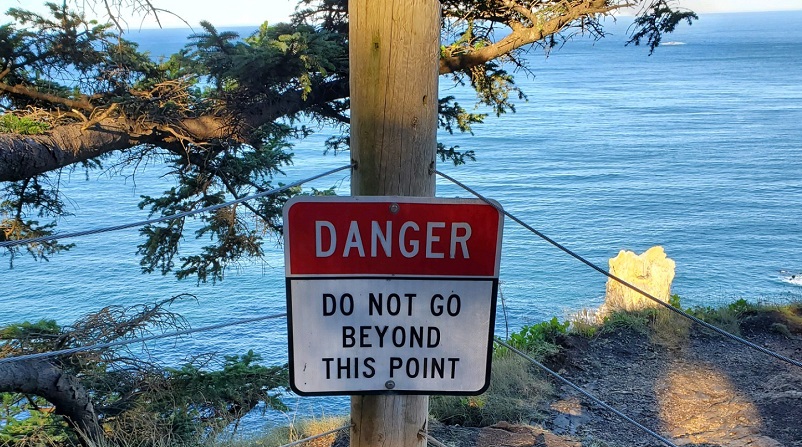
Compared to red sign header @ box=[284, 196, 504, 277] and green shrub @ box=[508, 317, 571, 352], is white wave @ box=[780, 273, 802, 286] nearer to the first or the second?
green shrub @ box=[508, 317, 571, 352]

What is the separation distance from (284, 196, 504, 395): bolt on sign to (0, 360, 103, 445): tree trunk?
4.26m

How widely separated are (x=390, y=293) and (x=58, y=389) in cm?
477

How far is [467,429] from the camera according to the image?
18.5 ft

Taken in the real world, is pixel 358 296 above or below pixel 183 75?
below

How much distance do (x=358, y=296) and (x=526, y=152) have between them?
6584 centimetres

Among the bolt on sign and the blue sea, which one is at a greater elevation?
the bolt on sign

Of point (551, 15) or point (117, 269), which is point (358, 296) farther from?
point (117, 269)

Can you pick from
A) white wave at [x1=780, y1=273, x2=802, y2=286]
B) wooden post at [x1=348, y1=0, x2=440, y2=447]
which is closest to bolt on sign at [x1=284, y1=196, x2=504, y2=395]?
wooden post at [x1=348, y1=0, x2=440, y2=447]

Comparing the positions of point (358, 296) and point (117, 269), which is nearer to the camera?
point (358, 296)

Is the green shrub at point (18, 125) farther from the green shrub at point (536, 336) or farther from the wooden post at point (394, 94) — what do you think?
the wooden post at point (394, 94)

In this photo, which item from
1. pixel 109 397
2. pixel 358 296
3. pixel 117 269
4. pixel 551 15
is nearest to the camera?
pixel 358 296

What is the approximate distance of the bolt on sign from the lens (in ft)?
6.41

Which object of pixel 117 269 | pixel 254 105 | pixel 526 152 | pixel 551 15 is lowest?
pixel 117 269

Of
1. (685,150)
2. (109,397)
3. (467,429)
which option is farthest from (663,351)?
(685,150)
